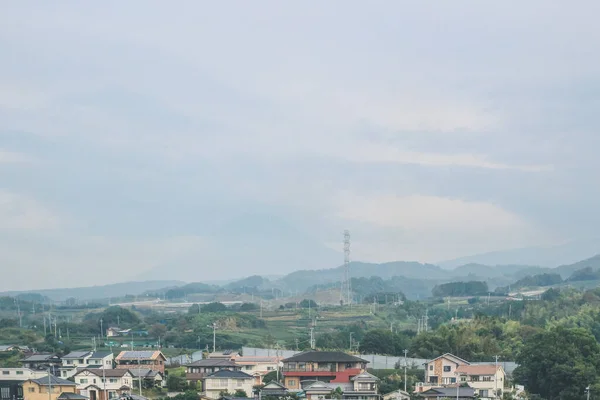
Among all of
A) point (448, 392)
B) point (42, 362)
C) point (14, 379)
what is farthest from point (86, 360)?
point (448, 392)

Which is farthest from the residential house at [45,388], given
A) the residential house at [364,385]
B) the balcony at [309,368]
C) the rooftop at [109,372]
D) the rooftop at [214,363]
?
the residential house at [364,385]

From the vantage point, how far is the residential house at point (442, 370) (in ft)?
112

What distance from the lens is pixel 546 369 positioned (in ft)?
107

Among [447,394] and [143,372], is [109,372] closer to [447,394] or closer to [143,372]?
[143,372]

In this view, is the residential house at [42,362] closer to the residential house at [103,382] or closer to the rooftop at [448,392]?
the residential house at [103,382]

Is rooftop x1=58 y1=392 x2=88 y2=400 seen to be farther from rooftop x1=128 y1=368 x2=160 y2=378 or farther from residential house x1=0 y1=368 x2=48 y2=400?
rooftop x1=128 y1=368 x2=160 y2=378

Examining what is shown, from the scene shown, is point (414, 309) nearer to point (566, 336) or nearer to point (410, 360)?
point (410, 360)

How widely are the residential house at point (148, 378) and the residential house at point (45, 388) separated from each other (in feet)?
10.2

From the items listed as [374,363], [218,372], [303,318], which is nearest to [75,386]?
[218,372]

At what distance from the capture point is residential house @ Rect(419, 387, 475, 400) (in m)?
30.6

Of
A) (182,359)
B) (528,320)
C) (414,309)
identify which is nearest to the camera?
(182,359)

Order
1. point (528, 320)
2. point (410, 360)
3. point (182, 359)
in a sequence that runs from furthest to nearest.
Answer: point (528, 320) < point (182, 359) < point (410, 360)

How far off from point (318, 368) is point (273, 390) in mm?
3772

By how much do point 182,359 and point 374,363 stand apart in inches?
406
